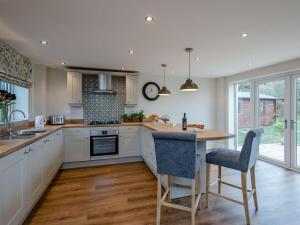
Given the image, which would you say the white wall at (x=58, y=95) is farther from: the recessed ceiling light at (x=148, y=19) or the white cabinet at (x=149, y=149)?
Result: the recessed ceiling light at (x=148, y=19)

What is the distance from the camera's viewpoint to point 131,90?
471 centimetres

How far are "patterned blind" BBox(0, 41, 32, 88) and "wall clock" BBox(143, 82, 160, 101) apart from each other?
2.81 metres

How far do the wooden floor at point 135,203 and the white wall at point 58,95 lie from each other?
1.65 meters

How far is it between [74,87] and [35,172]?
242cm

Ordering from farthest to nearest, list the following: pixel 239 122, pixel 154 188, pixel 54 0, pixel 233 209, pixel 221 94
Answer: pixel 221 94 < pixel 239 122 < pixel 154 188 < pixel 233 209 < pixel 54 0

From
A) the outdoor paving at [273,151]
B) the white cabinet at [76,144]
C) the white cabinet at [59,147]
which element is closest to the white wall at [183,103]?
the white cabinet at [76,144]

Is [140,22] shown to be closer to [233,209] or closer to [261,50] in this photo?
[261,50]

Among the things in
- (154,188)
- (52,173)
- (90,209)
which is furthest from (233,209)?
(52,173)

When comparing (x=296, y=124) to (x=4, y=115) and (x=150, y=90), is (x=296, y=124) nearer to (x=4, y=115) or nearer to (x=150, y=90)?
(x=150, y=90)

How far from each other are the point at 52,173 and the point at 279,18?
3.98 metres

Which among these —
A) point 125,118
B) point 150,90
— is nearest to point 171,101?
point 150,90

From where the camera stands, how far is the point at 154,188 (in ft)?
9.51

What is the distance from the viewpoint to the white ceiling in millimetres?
1735

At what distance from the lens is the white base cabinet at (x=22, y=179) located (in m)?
1.59
